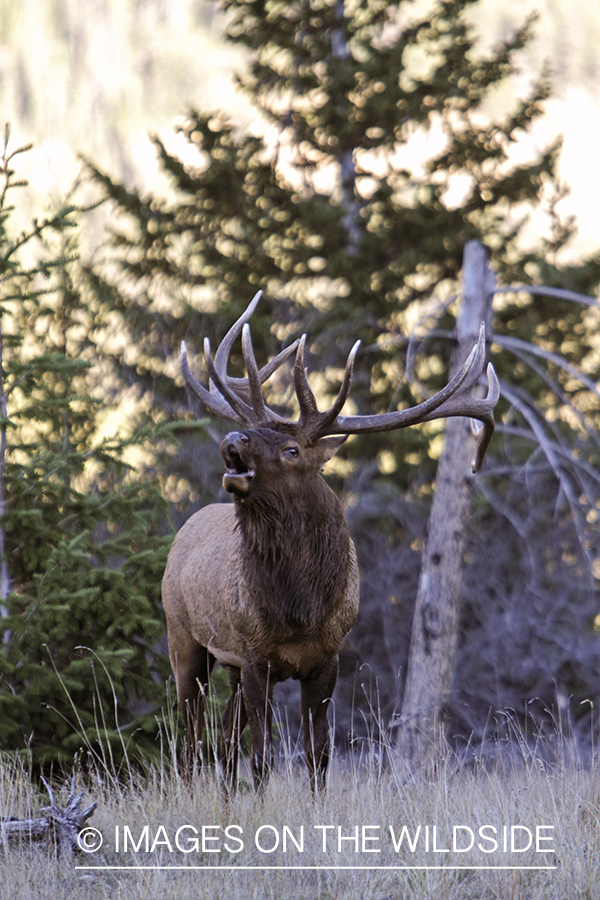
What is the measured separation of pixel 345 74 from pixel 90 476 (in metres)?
6.87

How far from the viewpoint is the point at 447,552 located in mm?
9102

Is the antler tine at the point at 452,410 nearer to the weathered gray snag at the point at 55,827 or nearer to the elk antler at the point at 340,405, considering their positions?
the elk antler at the point at 340,405

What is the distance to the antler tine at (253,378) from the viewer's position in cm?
462

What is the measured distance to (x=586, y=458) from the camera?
14.6m

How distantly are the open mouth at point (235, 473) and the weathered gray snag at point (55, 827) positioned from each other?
152 cm

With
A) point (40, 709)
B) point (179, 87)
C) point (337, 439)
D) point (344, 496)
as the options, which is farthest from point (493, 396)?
point (179, 87)

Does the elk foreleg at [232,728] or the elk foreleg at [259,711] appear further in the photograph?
the elk foreleg at [232,728]

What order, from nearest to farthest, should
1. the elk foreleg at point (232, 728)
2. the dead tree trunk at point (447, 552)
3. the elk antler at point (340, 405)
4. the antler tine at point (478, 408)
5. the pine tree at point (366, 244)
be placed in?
the elk antler at point (340, 405) < the antler tine at point (478, 408) < the elk foreleg at point (232, 728) < the dead tree trunk at point (447, 552) < the pine tree at point (366, 244)

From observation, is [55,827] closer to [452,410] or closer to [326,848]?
[326,848]

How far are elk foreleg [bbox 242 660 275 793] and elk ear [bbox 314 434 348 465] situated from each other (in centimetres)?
104

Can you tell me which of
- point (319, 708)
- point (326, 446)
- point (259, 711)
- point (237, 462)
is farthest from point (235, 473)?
point (319, 708)

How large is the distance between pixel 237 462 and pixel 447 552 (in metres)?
5.01

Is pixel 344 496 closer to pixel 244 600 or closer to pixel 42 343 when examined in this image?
pixel 42 343

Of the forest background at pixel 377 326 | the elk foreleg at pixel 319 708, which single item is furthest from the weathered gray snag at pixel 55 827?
the forest background at pixel 377 326
